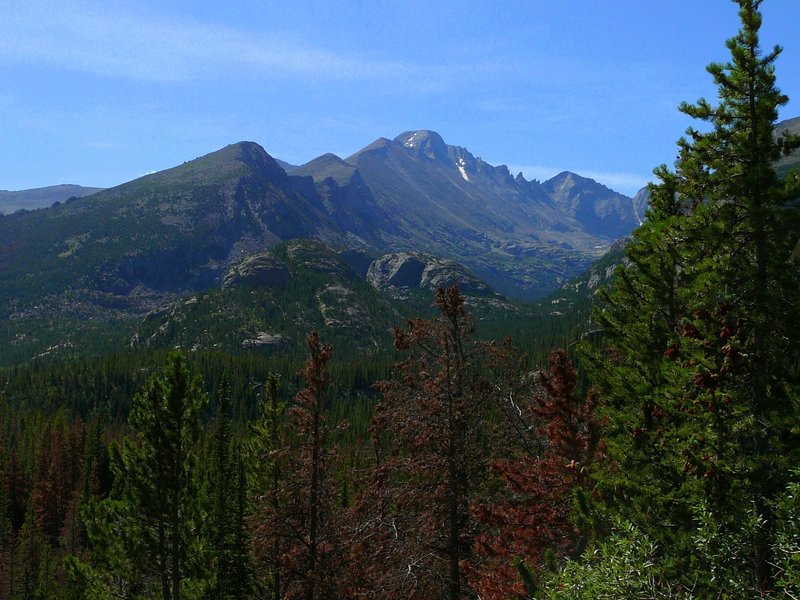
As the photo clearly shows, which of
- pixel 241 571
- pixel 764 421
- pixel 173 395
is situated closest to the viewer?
pixel 764 421

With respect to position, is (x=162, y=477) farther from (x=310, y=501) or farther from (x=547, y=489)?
(x=547, y=489)

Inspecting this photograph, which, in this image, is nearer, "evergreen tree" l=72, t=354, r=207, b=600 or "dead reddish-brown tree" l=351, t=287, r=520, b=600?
"dead reddish-brown tree" l=351, t=287, r=520, b=600

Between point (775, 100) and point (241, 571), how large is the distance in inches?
1323

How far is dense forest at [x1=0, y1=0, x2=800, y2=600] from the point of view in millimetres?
11734

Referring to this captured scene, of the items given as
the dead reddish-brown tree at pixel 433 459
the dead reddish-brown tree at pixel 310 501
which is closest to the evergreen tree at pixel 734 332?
the dead reddish-brown tree at pixel 433 459

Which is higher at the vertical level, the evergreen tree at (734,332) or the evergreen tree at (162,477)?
the evergreen tree at (734,332)

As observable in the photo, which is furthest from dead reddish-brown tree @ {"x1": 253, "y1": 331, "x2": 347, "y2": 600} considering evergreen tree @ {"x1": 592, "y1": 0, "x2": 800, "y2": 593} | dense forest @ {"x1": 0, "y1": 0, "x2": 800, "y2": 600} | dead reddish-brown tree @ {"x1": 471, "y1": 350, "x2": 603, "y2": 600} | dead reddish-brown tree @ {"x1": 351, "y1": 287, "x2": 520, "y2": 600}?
evergreen tree @ {"x1": 592, "y1": 0, "x2": 800, "y2": 593}

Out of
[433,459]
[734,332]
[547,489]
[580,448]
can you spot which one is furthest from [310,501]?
[734,332]

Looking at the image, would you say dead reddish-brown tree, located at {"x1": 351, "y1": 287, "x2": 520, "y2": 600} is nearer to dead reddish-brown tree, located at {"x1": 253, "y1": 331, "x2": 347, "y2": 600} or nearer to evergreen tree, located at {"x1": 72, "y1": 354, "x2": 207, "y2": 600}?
dead reddish-brown tree, located at {"x1": 253, "y1": 331, "x2": 347, "y2": 600}

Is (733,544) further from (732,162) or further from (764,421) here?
(732,162)

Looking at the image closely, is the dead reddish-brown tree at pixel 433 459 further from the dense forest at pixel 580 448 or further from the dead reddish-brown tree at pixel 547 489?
the dead reddish-brown tree at pixel 547 489

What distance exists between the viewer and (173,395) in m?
22.7

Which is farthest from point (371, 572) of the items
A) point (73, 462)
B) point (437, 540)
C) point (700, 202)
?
point (73, 462)

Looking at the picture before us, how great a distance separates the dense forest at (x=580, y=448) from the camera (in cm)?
1173
